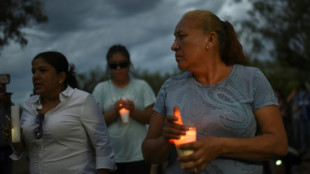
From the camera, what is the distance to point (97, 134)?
4.10m

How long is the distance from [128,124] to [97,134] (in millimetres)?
1317

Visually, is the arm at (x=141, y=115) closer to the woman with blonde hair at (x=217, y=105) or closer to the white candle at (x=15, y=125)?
the white candle at (x=15, y=125)

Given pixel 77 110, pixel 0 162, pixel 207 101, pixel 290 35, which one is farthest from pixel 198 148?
pixel 290 35

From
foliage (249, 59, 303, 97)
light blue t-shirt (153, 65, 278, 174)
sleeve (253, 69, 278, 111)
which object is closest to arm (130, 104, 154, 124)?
light blue t-shirt (153, 65, 278, 174)

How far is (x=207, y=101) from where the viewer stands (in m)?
2.60

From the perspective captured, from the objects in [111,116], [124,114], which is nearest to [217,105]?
[124,114]

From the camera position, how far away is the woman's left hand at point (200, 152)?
221 centimetres

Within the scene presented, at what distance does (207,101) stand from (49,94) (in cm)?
199

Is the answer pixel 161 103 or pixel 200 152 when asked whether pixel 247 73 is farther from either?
pixel 200 152

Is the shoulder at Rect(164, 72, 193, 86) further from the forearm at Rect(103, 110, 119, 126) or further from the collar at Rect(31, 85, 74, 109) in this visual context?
the forearm at Rect(103, 110, 119, 126)

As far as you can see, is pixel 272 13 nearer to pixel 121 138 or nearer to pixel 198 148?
pixel 121 138

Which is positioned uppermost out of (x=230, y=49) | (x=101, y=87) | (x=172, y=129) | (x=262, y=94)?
(x=230, y=49)

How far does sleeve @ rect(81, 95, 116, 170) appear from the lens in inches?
160

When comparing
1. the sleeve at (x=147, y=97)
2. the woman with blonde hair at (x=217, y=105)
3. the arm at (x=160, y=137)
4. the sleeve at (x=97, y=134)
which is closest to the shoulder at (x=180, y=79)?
the woman with blonde hair at (x=217, y=105)
